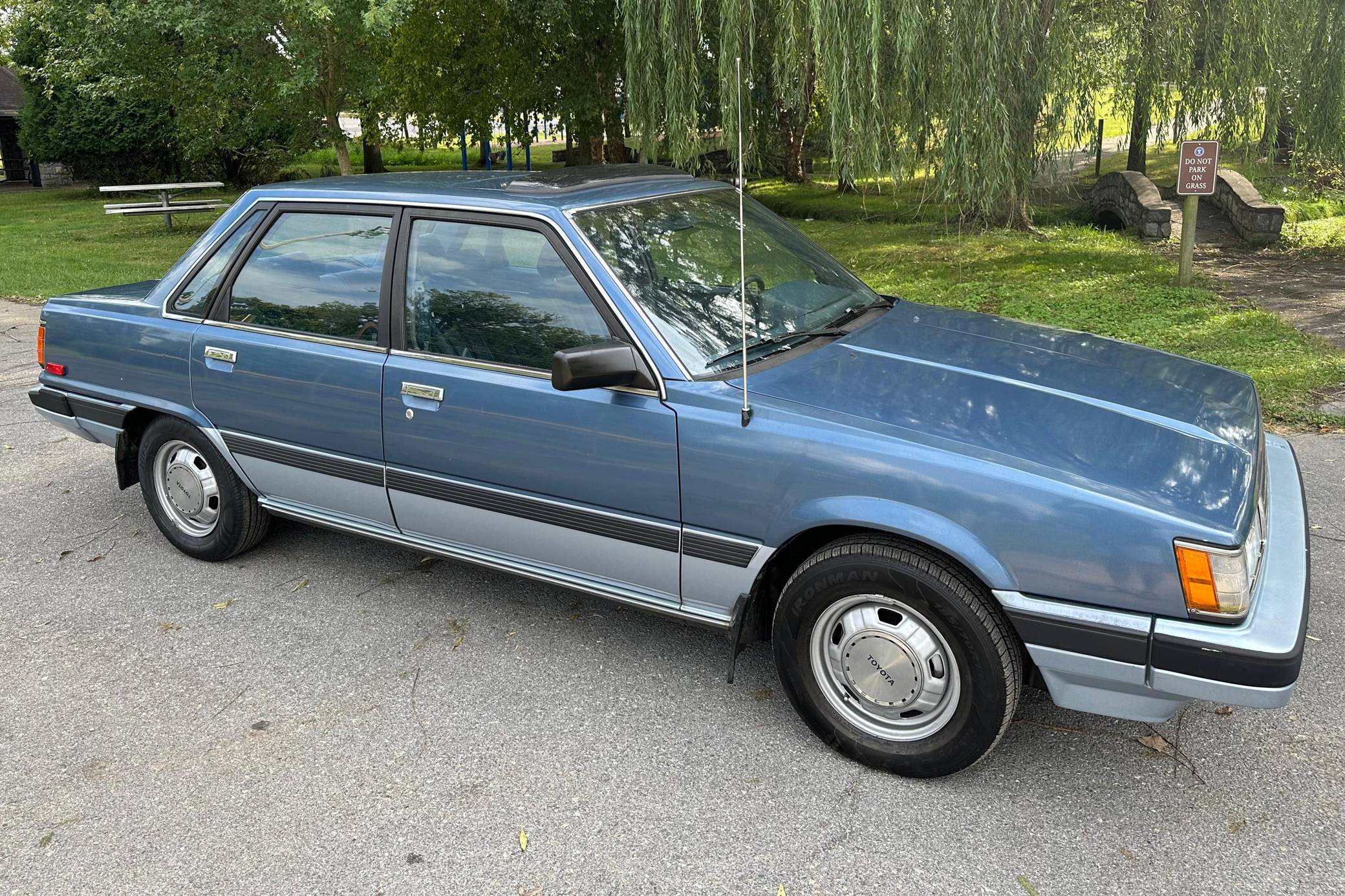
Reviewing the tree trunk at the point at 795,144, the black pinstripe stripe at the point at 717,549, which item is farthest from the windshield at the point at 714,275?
the tree trunk at the point at 795,144

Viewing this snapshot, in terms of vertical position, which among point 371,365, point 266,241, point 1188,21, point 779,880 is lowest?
point 779,880

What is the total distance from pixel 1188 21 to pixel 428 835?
34.2ft

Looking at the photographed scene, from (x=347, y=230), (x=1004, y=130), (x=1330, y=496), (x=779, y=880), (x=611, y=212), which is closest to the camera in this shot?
(x=779, y=880)

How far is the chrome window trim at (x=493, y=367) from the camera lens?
3506 mm

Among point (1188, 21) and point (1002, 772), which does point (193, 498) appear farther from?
point (1188, 21)

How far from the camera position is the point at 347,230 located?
4.27 metres

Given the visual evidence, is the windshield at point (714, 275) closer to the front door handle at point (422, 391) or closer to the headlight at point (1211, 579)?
the front door handle at point (422, 391)

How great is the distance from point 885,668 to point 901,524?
47 cm

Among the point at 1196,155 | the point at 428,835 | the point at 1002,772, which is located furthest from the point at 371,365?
the point at 1196,155

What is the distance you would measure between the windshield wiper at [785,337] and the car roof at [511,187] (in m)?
0.77

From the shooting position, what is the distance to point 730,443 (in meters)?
3.35

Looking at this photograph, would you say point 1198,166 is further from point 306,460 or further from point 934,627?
point 306,460

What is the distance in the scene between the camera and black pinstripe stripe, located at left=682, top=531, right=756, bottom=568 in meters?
3.40

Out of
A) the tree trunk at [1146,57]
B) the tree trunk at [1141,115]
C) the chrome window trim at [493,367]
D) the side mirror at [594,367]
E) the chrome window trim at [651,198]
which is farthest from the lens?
the tree trunk at [1141,115]
